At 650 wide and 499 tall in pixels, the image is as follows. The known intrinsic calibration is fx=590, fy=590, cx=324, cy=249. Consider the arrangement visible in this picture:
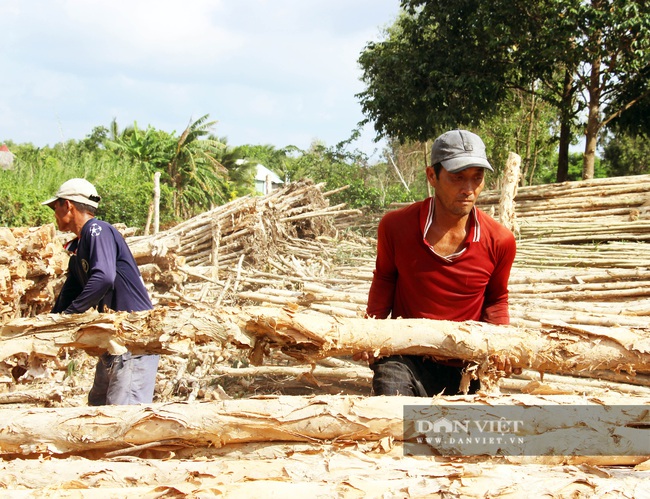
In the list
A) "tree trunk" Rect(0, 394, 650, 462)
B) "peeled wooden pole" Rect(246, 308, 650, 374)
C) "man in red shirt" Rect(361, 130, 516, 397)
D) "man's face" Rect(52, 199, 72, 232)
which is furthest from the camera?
"man's face" Rect(52, 199, 72, 232)

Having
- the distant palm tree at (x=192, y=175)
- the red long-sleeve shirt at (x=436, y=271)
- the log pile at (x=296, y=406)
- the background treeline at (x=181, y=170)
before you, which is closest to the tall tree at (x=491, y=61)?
the background treeline at (x=181, y=170)

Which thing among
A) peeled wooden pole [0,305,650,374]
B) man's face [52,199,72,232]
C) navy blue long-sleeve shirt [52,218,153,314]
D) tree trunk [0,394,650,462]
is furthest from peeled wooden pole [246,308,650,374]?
man's face [52,199,72,232]

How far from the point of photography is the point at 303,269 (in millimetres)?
8031

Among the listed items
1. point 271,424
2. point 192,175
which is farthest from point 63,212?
point 192,175

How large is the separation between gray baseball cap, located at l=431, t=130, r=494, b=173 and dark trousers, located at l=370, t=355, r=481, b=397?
0.82m

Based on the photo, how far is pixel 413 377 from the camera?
2449 mm

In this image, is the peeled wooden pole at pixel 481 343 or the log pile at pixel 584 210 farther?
the log pile at pixel 584 210

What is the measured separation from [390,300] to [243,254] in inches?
243

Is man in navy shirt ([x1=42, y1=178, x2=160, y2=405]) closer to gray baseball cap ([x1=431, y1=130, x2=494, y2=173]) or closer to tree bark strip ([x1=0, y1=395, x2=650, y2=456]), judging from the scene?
tree bark strip ([x1=0, y1=395, x2=650, y2=456])

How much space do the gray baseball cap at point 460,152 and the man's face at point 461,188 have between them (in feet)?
0.15

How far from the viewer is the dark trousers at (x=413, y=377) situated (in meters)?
2.38

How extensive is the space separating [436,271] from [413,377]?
0.46m

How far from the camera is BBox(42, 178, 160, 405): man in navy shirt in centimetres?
301

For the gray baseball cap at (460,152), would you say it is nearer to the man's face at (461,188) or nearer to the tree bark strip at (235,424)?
the man's face at (461,188)
